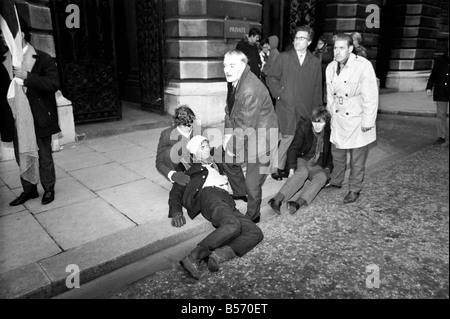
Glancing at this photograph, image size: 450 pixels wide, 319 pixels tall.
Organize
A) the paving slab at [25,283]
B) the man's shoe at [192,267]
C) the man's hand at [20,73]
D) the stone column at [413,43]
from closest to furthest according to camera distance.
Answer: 1. the paving slab at [25,283]
2. the man's shoe at [192,267]
3. the man's hand at [20,73]
4. the stone column at [413,43]

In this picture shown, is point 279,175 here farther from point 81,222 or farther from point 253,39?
point 253,39

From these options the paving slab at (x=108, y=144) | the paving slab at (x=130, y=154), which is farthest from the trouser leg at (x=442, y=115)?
the paving slab at (x=108, y=144)

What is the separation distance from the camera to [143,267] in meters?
3.27

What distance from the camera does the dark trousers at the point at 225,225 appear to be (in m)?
3.19

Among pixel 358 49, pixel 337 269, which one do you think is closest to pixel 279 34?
pixel 358 49

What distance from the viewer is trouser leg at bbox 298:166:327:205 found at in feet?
14.6

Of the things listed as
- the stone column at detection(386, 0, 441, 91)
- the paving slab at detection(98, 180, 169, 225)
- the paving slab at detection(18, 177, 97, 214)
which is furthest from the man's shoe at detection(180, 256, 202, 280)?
the stone column at detection(386, 0, 441, 91)

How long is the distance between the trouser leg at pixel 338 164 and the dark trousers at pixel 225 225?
1.99 meters

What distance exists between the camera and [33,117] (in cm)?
408

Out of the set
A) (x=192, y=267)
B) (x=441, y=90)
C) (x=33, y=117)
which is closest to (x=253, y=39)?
(x=441, y=90)

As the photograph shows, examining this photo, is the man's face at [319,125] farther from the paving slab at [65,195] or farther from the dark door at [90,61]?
the dark door at [90,61]

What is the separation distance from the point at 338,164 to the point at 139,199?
276 centimetres

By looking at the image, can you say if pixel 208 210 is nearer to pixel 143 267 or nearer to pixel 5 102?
pixel 143 267
